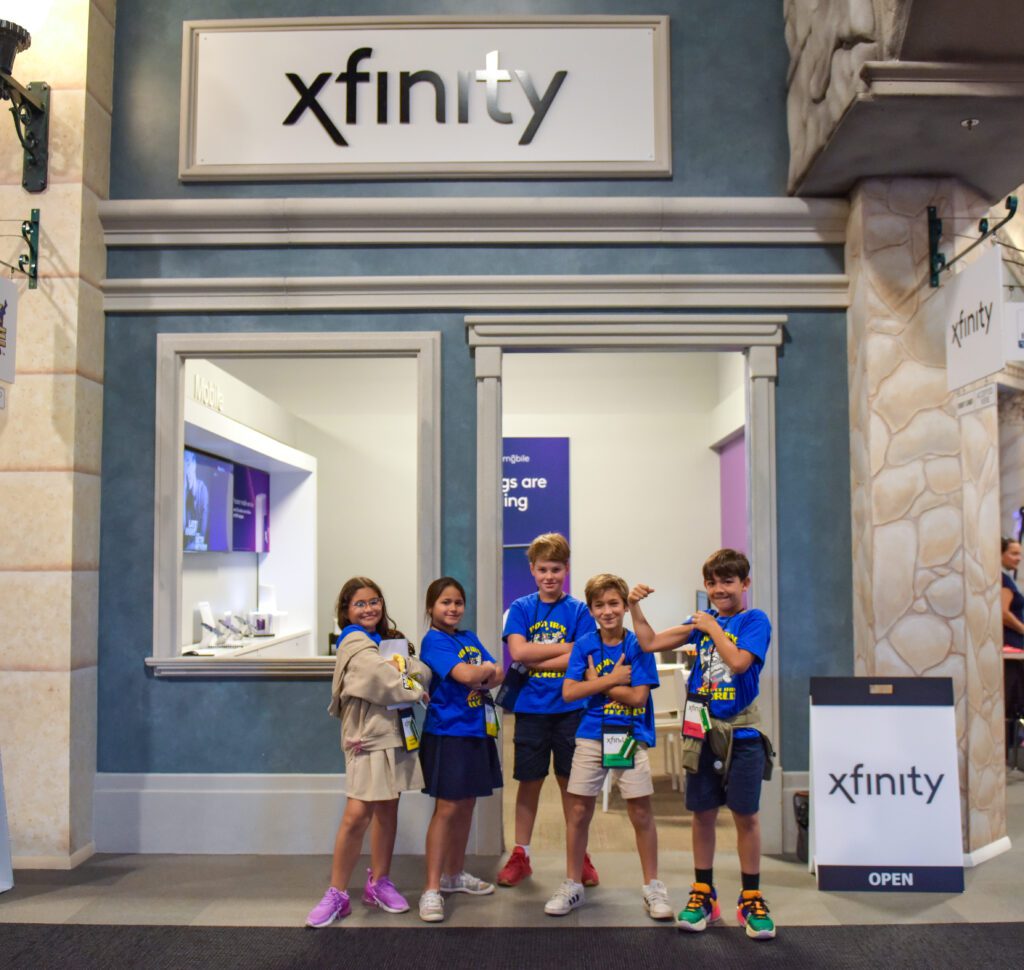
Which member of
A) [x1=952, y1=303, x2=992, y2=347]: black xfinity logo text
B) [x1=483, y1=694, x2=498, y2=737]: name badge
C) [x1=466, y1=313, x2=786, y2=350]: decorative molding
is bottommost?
[x1=483, y1=694, x2=498, y2=737]: name badge

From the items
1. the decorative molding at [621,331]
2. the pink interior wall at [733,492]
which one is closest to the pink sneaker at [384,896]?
the decorative molding at [621,331]

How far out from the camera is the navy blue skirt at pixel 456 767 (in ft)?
12.1

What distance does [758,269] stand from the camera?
4633 millimetres

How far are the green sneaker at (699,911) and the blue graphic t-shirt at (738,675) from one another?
0.59m

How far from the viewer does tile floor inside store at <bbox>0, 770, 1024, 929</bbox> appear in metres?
3.63

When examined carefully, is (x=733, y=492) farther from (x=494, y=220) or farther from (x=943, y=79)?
(x=943, y=79)

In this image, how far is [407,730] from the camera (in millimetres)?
3664

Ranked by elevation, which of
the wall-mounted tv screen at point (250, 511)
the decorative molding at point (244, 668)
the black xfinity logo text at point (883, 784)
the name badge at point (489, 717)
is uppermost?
the wall-mounted tv screen at point (250, 511)

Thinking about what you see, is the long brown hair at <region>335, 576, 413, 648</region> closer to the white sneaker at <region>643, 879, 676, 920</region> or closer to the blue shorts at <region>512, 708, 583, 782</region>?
the blue shorts at <region>512, 708, 583, 782</region>

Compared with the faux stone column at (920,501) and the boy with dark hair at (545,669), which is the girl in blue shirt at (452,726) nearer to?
the boy with dark hair at (545,669)

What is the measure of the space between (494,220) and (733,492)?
478 centimetres

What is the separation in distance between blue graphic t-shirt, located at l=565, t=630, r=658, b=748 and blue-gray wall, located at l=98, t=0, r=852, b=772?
102 cm

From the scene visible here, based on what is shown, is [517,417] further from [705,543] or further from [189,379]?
[189,379]

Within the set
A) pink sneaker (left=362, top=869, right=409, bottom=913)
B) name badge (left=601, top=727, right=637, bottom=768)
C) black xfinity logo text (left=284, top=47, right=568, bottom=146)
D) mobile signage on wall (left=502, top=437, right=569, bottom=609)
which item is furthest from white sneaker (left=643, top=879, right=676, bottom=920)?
mobile signage on wall (left=502, top=437, right=569, bottom=609)
